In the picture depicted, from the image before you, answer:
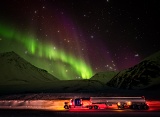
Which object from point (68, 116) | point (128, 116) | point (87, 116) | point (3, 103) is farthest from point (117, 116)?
point (3, 103)

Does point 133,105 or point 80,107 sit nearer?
point 133,105

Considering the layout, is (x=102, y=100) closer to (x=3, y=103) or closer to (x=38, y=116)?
(x=38, y=116)

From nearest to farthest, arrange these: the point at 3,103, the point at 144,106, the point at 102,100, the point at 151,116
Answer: the point at 151,116
the point at 144,106
the point at 102,100
the point at 3,103

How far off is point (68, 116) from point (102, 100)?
14.7 metres

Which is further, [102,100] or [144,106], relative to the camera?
[102,100]

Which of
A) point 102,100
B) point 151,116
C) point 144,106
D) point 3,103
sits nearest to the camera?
point 151,116

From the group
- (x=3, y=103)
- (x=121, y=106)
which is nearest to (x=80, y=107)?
(x=121, y=106)

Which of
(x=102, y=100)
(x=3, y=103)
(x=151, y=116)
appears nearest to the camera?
(x=151, y=116)

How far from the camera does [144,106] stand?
4550 centimetres

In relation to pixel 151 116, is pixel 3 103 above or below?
above

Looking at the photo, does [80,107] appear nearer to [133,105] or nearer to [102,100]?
[102,100]

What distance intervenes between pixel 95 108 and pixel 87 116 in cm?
1242

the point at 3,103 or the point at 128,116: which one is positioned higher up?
the point at 3,103

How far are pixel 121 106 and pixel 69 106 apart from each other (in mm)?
9582
